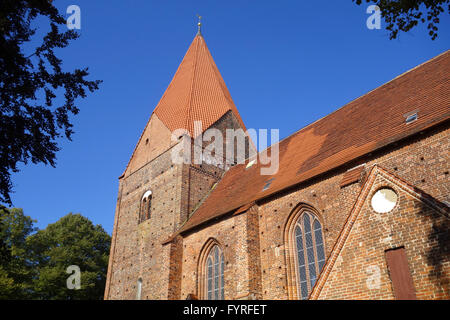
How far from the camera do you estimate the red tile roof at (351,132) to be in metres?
11.1

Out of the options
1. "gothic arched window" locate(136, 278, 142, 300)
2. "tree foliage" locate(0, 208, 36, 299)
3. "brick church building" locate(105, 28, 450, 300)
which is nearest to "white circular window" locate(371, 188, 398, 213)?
"brick church building" locate(105, 28, 450, 300)

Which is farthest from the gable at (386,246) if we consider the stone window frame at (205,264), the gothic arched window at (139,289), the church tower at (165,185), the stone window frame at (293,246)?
the gothic arched window at (139,289)

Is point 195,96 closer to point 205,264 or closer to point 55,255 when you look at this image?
point 205,264

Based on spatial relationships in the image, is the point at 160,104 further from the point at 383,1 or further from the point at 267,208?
the point at 383,1

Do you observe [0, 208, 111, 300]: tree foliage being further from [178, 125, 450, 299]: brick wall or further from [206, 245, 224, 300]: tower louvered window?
[178, 125, 450, 299]: brick wall

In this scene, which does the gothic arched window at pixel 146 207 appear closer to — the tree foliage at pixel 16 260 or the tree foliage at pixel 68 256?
the tree foliage at pixel 16 260

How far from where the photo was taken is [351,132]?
43.9 ft

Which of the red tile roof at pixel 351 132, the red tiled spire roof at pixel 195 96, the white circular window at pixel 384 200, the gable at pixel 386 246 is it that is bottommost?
the gable at pixel 386 246

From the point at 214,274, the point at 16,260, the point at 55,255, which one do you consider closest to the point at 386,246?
the point at 214,274

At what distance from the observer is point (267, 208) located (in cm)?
1333

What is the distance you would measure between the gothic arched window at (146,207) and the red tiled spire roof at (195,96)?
3589 mm

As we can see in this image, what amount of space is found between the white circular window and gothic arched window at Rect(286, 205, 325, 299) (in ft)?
15.4

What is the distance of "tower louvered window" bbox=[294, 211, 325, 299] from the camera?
37.3ft

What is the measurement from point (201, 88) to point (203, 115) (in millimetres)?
2294
